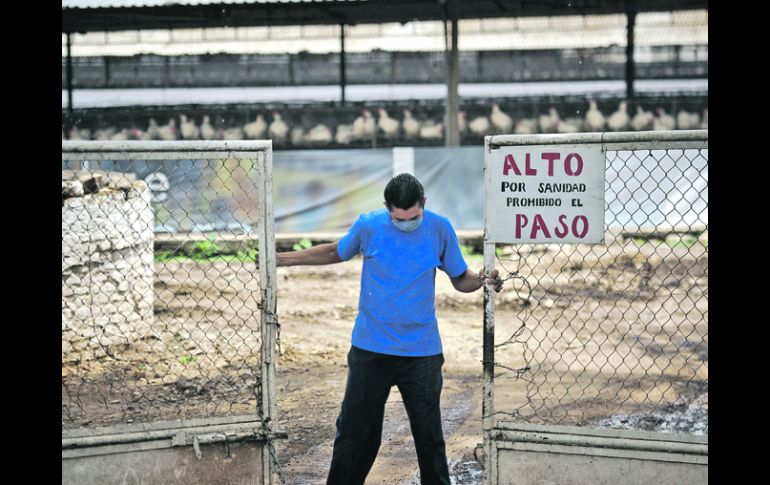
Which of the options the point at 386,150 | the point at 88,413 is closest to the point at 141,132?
the point at 386,150

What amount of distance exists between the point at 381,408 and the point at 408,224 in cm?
92

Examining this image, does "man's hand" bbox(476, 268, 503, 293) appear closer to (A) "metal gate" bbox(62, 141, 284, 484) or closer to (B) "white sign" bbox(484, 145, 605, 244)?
(B) "white sign" bbox(484, 145, 605, 244)

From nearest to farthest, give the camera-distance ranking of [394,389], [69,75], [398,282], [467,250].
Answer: [398,282] < [394,389] < [467,250] < [69,75]

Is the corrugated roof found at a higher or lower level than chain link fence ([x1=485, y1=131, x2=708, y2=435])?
higher

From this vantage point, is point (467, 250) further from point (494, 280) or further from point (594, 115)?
point (494, 280)

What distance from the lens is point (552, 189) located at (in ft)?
13.2

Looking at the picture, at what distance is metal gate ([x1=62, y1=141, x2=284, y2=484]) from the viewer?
4.09 m

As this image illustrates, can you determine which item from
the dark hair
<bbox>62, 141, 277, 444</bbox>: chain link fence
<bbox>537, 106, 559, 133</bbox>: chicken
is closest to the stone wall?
<bbox>62, 141, 277, 444</bbox>: chain link fence

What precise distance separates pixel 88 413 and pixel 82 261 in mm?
1599

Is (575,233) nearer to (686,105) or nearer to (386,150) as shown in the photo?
(386,150)

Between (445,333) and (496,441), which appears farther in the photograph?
(445,333)

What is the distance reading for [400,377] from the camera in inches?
161

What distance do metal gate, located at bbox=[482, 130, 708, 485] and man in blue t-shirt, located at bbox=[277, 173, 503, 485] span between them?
0.85ft


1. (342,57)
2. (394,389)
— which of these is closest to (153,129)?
(342,57)
